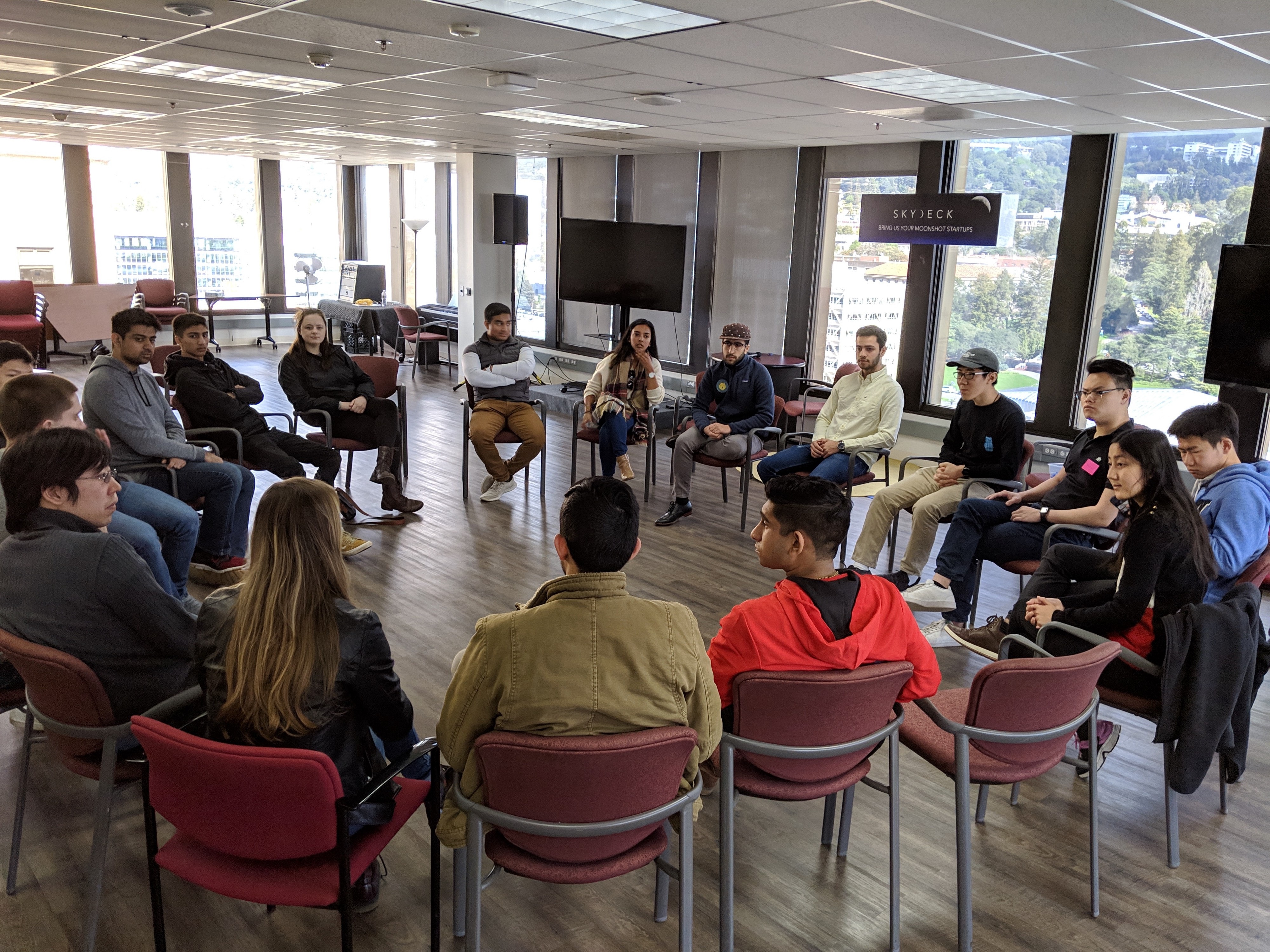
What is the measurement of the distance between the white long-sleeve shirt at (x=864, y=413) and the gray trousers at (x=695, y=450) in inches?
20.1

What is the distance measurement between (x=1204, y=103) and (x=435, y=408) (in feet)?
23.5

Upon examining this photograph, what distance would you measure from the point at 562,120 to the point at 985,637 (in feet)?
17.8

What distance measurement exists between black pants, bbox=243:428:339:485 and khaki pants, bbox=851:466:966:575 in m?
2.97

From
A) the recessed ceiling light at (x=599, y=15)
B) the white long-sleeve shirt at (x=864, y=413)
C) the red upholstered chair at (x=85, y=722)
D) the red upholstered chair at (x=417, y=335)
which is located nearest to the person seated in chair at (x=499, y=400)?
the white long-sleeve shirt at (x=864, y=413)

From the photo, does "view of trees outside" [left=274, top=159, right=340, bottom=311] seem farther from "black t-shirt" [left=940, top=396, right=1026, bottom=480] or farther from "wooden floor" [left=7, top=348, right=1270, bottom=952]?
"wooden floor" [left=7, top=348, right=1270, bottom=952]


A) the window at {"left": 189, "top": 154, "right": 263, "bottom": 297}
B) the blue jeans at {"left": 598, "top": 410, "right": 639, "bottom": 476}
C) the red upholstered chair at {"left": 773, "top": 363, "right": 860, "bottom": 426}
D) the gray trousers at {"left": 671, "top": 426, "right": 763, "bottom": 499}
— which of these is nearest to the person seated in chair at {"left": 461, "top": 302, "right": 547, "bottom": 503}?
the blue jeans at {"left": 598, "top": 410, "right": 639, "bottom": 476}

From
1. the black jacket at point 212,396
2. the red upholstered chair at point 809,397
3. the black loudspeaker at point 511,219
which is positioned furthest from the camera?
the black loudspeaker at point 511,219

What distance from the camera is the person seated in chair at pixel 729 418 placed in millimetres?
6125

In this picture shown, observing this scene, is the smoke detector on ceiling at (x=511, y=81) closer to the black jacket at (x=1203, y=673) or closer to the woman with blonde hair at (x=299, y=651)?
the woman with blonde hair at (x=299, y=651)

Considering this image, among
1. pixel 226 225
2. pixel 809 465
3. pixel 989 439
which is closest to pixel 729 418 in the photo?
pixel 809 465

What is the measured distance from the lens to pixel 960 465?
16.3 feet

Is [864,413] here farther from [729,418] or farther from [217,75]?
[217,75]

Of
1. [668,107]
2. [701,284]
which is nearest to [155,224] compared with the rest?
[701,284]

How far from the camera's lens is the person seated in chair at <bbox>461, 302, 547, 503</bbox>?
21.3 ft
